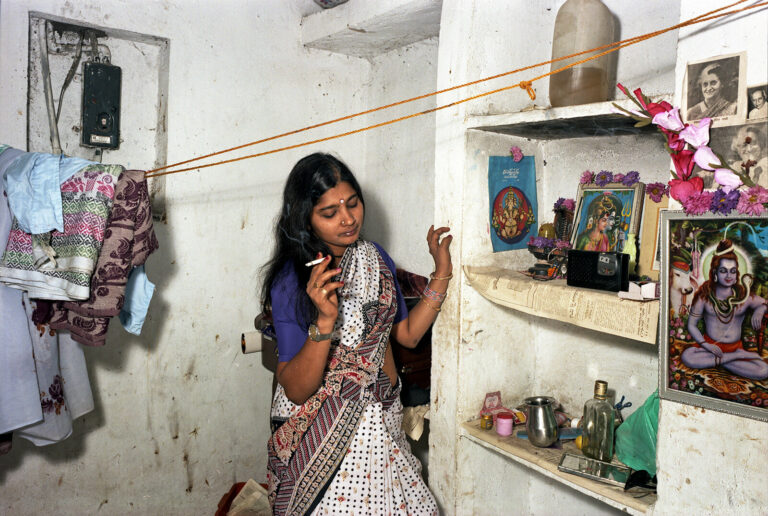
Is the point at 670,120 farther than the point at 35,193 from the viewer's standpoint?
No

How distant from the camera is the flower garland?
3.88 feet

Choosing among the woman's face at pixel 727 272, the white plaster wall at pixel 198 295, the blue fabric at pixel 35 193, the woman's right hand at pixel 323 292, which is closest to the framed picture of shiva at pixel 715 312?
the woman's face at pixel 727 272

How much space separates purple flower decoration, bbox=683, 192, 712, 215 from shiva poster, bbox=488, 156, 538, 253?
0.70 meters

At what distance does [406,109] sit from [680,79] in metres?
1.48

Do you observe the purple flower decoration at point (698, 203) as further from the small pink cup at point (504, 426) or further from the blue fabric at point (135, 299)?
the blue fabric at point (135, 299)

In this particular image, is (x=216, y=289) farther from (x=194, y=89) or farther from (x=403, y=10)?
(x=403, y=10)

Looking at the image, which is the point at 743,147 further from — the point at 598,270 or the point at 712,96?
the point at 598,270

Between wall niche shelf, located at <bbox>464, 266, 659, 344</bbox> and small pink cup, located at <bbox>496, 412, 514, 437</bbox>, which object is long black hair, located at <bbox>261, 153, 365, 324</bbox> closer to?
wall niche shelf, located at <bbox>464, 266, 659, 344</bbox>

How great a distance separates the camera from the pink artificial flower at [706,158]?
1.22 m

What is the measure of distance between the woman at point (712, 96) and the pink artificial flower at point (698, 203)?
16cm

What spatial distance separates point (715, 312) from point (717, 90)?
455mm

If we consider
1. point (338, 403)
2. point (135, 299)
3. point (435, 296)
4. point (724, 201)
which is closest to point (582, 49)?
point (724, 201)

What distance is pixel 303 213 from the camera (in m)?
1.75

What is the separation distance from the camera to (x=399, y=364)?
2125 mm
